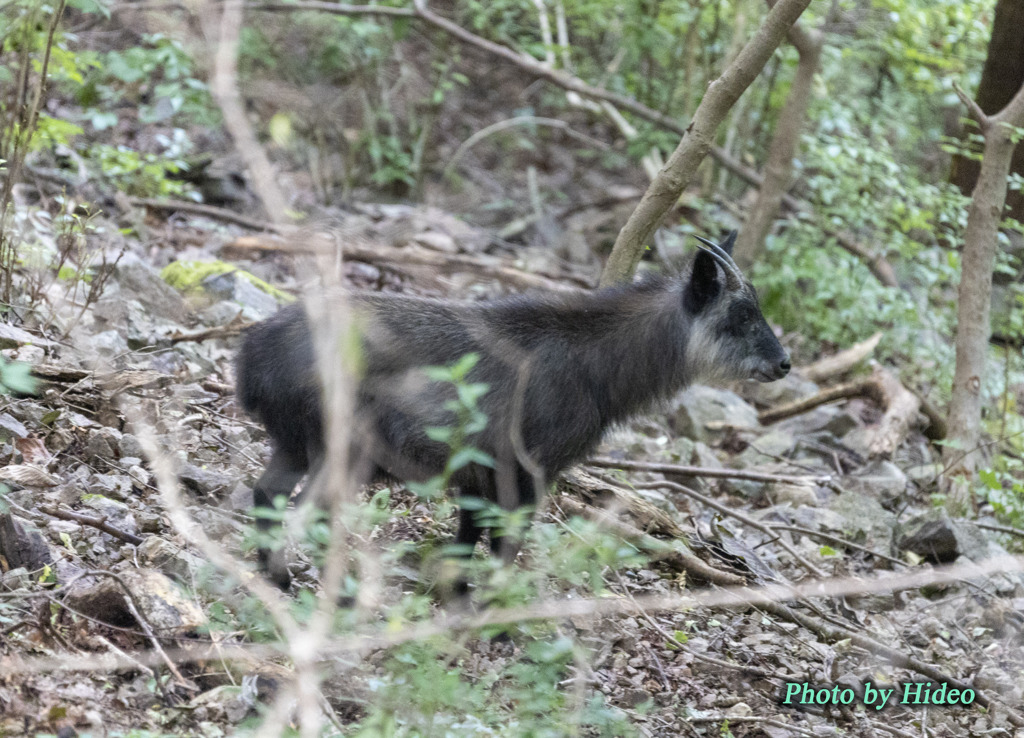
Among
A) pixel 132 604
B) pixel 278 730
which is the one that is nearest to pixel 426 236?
pixel 132 604

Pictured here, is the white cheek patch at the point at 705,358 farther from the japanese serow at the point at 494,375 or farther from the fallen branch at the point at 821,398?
Answer: the fallen branch at the point at 821,398

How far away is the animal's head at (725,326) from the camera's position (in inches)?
202

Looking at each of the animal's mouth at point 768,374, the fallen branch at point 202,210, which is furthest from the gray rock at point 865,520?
the fallen branch at point 202,210

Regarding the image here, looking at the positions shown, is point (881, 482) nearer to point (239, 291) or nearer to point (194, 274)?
point (239, 291)

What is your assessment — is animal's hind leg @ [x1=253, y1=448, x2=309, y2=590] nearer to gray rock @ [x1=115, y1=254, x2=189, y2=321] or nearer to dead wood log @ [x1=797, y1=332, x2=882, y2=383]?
gray rock @ [x1=115, y1=254, x2=189, y2=321]

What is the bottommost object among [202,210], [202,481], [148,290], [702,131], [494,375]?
[202,481]

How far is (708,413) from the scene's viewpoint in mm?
8445

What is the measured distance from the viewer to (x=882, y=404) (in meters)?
8.93

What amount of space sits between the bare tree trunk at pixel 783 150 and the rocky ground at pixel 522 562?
2487mm

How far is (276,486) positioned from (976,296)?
5.59 meters

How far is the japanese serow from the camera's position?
4.50m

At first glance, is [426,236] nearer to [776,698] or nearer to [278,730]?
[776,698]

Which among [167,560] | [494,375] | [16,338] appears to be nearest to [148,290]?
[16,338]

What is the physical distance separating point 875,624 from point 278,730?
3.92 m
